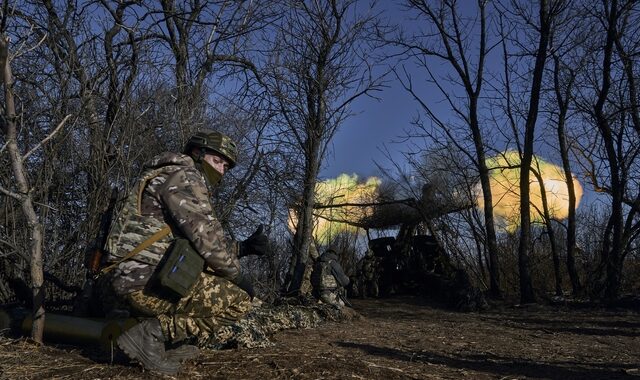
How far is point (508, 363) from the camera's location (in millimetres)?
5059

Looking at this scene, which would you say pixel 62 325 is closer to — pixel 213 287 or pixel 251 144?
pixel 213 287

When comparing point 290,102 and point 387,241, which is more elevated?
point 290,102

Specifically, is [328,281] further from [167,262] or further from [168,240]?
[167,262]

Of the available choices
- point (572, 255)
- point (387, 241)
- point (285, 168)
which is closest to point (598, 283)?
point (572, 255)

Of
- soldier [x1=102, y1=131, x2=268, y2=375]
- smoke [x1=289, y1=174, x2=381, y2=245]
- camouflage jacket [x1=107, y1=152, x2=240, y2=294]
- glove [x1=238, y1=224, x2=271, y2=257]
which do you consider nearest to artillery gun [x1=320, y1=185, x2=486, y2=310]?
smoke [x1=289, y1=174, x2=381, y2=245]

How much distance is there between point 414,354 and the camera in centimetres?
525

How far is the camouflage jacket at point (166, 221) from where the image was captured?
3947 mm

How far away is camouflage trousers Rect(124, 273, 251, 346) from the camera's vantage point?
3973 millimetres

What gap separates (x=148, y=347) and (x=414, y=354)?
2410mm

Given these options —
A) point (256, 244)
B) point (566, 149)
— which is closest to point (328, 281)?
point (256, 244)

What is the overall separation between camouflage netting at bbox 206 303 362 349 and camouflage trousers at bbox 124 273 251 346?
16.5 inches

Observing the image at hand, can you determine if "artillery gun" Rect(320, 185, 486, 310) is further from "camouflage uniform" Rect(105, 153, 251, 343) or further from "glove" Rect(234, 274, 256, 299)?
"camouflage uniform" Rect(105, 153, 251, 343)

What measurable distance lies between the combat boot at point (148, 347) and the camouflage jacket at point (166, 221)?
265 mm

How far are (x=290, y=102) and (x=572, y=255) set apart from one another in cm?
635
